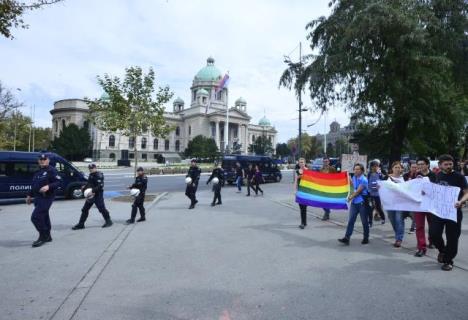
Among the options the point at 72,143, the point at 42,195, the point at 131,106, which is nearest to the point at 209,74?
the point at 72,143

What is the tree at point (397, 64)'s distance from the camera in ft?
51.4

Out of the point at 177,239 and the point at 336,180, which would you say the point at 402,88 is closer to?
the point at 336,180

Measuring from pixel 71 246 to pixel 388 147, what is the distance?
678 inches

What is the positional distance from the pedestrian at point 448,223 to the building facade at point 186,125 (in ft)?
300

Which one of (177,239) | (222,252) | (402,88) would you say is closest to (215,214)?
(177,239)

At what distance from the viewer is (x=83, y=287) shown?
16.3 ft

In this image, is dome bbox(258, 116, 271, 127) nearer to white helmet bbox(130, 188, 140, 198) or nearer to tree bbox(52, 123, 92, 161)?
tree bbox(52, 123, 92, 161)

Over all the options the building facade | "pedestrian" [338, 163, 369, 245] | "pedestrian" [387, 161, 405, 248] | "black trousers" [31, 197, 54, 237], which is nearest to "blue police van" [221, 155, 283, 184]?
"pedestrian" [387, 161, 405, 248]

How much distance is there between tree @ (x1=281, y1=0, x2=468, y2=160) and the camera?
15664 mm

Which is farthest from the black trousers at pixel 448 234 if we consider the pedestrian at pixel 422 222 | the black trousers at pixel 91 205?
the black trousers at pixel 91 205

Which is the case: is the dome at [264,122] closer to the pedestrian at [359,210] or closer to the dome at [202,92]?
the dome at [202,92]

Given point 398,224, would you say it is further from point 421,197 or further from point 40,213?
point 40,213

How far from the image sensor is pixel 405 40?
1552 cm

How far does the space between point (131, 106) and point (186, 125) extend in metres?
96.8
